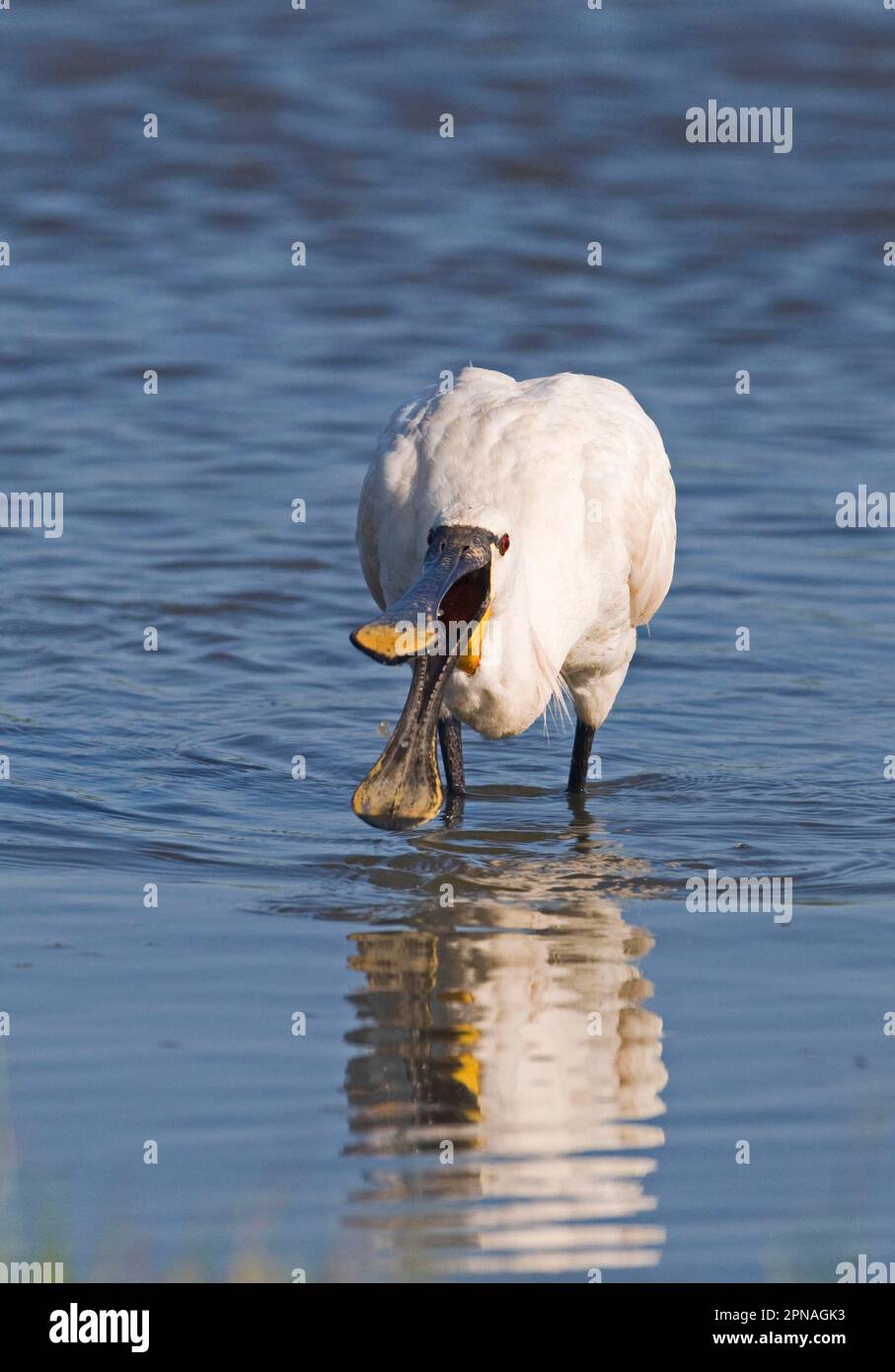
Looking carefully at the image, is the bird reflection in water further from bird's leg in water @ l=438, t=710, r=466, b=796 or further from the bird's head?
bird's leg in water @ l=438, t=710, r=466, b=796

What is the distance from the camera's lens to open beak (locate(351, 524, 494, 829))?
22.5 feet

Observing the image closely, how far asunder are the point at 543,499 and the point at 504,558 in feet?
2.68

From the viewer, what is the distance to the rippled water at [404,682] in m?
5.33

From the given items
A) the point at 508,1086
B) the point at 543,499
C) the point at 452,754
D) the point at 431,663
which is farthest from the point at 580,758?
the point at 508,1086

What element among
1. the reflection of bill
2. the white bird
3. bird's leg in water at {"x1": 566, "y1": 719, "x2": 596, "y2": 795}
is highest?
the white bird

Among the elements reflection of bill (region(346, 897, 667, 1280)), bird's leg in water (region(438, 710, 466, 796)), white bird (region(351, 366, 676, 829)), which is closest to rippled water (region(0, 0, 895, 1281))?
reflection of bill (region(346, 897, 667, 1280))

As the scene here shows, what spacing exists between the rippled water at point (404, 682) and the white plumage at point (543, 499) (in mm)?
732

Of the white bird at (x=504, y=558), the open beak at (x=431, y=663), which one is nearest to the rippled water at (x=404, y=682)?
the open beak at (x=431, y=663)

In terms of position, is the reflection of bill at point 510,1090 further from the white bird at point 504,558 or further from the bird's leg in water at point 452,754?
the bird's leg in water at point 452,754

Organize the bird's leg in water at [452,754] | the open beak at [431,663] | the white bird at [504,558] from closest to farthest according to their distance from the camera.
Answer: the open beak at [431,663] < the white bird at [504,558] < the bird's leg in water at [452,754]

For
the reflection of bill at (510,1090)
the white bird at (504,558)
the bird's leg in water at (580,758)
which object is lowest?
the reflection of bill at (510,1090)

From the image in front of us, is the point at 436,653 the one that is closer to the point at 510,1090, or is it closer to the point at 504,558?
the point at 504,558

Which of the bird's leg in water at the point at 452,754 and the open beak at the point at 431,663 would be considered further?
the bird's leg in water at the point at 452,754
